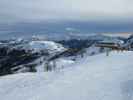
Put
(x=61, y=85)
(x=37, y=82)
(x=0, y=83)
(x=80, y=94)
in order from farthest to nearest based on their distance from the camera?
(x=0, y=83), (x=37, y=82), (x=61, y=85), (x=80, y=94)

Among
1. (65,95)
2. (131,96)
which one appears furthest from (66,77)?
(131,96)

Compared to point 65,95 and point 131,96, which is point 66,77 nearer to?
point 65,95

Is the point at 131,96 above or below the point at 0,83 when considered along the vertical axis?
above

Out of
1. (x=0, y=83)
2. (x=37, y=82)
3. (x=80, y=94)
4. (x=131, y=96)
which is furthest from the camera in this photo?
(x=0, y=83)

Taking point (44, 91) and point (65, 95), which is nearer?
point (65, 95)

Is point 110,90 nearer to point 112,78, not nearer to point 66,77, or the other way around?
point 112,78

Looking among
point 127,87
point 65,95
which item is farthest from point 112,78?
point 65,95

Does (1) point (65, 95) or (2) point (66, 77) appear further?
(2) point (66, 77)

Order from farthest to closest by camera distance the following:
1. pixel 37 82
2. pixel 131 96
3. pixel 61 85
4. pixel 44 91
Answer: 1. pixel 37 82
2. pixel 61 85
3. pixel 44 91
4. pixel 131 96

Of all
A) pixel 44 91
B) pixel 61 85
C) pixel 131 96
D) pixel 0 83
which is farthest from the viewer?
pixel 0 83
